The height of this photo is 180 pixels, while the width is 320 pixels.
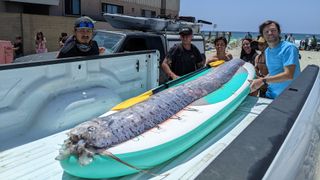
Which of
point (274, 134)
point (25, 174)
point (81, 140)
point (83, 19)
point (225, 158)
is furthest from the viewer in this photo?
point (83, 19)

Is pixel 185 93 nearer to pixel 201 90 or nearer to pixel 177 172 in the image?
pixel 201 90

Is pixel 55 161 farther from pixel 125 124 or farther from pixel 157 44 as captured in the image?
pixel 157 44

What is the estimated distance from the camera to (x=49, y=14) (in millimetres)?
22656

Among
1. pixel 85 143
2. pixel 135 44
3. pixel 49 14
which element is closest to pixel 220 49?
pixel 135 44

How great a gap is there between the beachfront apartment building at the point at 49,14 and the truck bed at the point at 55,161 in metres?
16.7

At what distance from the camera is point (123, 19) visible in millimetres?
11734

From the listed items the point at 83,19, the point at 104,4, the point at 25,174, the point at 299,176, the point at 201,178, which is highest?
the point at 104,4

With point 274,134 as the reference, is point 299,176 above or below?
below

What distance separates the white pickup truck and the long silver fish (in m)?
0.30

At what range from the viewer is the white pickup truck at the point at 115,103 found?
5.02 feet

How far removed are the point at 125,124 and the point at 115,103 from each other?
1454 mm

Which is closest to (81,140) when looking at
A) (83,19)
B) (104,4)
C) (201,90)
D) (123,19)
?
(201,90)

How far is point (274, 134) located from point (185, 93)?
203 centimetres

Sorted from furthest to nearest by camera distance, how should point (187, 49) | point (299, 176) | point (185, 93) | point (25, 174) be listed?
1. point (187, 49)
2. point (185, 93)
3. point (25, 174)
4. point (299, 176)
